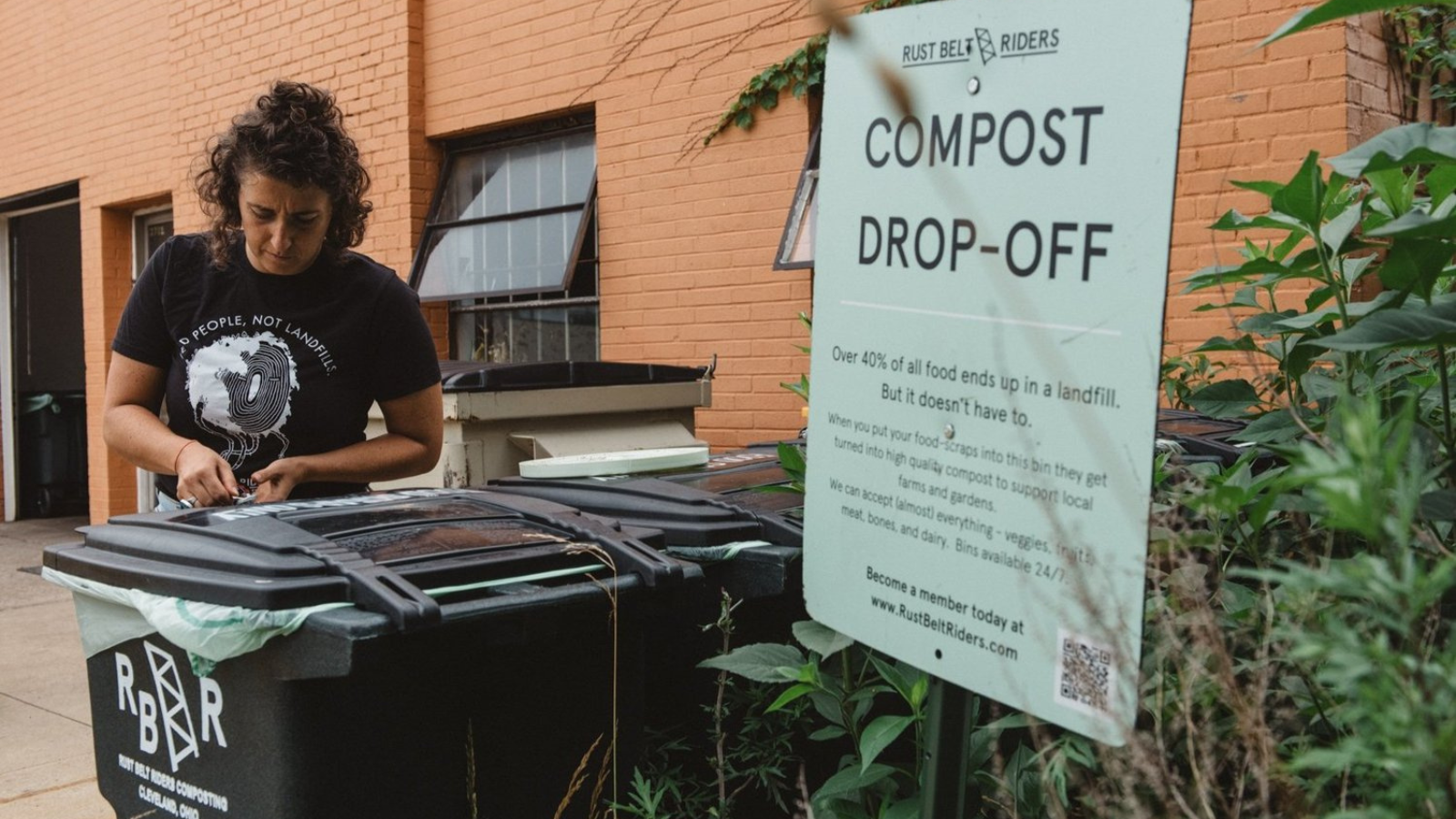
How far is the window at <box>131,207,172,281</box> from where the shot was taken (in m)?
9.90

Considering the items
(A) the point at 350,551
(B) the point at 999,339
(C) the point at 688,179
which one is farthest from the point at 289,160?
(C) the point at 688,179

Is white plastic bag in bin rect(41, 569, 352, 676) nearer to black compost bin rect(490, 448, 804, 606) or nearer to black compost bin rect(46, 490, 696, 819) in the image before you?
black compost bin rect(46, 490, 696, 819)

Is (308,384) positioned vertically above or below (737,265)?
below

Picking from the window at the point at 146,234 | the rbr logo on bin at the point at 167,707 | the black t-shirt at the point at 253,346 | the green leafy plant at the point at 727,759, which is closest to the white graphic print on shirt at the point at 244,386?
the black t-shirt at the point at 253,346

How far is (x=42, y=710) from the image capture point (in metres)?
5.27

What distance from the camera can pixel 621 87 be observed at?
6.17 m

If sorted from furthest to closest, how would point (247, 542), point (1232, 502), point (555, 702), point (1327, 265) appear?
point (555, 702) < point (247, 542) < point (1327, 265) < point (1232, 502)

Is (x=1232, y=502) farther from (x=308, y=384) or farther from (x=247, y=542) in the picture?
(x=308, y=384)

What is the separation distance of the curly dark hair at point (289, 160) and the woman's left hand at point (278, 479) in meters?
0.49

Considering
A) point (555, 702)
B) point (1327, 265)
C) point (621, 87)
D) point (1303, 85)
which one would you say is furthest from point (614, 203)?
point (1327, 265)

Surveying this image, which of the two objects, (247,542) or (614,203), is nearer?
(247,542)

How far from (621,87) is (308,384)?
3.82 meters

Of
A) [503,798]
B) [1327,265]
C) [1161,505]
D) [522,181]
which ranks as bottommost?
[503,798]

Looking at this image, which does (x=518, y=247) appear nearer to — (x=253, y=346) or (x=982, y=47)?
(x=253, y=346)
